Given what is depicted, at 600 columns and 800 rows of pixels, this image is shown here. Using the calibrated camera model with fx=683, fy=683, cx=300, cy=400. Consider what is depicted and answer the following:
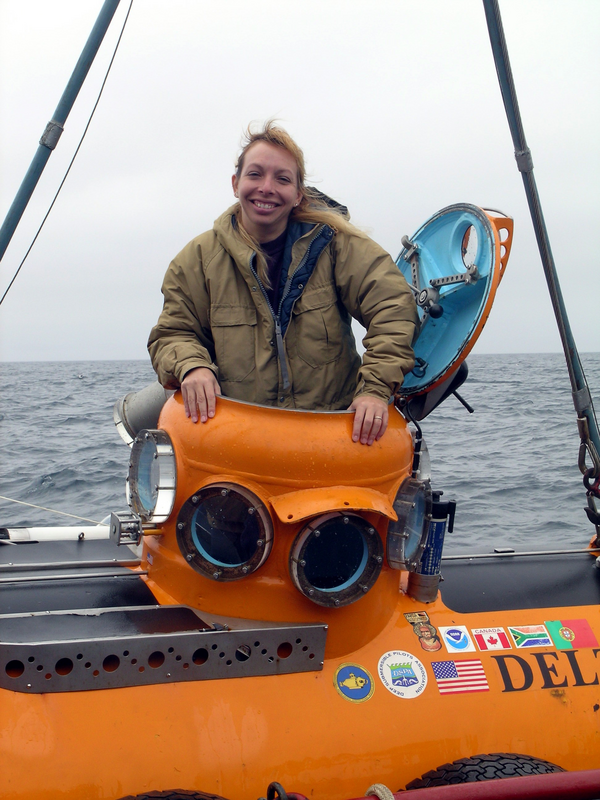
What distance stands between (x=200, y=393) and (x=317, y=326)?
559 millimetres

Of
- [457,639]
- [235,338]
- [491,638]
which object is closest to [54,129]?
[235,338]

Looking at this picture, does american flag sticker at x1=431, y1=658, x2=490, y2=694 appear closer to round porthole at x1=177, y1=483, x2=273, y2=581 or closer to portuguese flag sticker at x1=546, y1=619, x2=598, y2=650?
portuguese flag sticker at x1=546, y1=619, x2=598, y2=650

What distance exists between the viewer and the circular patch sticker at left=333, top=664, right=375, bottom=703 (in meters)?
2.37

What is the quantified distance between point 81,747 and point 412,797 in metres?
1.01

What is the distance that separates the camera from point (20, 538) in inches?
151

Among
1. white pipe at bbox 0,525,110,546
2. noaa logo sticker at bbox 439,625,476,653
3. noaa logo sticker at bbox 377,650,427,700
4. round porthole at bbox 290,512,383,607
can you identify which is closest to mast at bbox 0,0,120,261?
round porthole at bbox 290,512,383,607

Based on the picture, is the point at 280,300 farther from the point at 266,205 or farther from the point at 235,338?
the point at 266,205

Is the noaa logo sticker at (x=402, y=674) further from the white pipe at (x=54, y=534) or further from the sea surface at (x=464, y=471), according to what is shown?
the white pipe at (x=54, y=534)

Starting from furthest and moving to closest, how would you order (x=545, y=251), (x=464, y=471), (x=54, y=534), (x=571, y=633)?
(x=464, y=471)
(x=54, y=534)
(x=545, y=251)
(x=571, y=633)

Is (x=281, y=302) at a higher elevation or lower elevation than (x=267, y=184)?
lower

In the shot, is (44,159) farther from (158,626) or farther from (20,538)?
(20,538)

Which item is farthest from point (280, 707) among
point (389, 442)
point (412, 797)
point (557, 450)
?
point (557, 450)

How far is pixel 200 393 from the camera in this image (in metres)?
2.45

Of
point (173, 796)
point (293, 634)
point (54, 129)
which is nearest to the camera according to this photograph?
point (173, 796)
